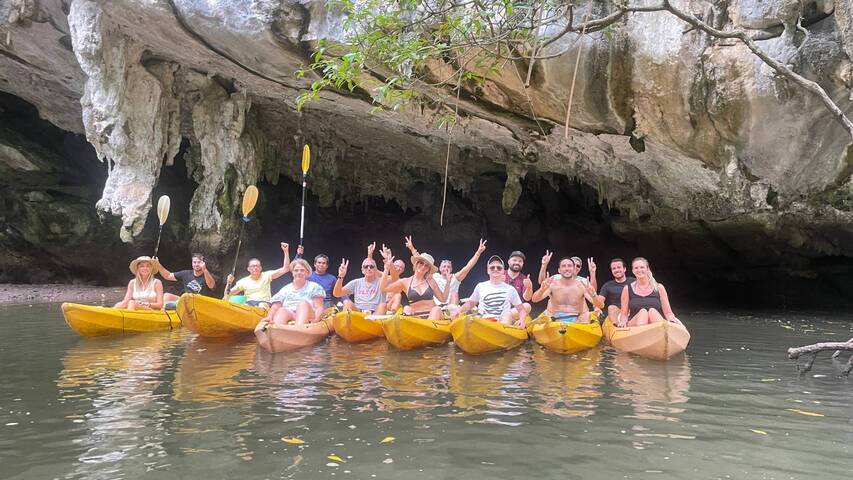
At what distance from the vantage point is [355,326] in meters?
6.50

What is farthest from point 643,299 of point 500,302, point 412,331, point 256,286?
point 256,286

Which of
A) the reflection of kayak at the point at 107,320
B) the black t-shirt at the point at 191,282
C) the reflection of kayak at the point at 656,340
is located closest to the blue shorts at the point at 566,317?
the reflection of kayak at the point at 656,340

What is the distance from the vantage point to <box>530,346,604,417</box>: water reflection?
12.4 ft

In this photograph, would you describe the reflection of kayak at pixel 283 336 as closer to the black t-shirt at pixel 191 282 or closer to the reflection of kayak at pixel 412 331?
the reflection of kayak at pixel 412 331

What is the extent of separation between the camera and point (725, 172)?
8.13m

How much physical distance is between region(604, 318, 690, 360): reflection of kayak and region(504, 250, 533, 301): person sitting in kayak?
5.47 feet

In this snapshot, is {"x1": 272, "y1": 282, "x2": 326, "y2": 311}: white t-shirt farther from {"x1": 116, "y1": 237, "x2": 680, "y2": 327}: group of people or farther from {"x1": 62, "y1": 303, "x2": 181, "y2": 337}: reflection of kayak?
{"x1": 62, "y1": 303, "x2": 181, "y2": 337}: reflection of kayak

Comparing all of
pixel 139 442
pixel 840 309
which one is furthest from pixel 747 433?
pixel 840 309

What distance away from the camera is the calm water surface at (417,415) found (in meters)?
2.77

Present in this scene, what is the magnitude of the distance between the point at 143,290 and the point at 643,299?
21.0ft

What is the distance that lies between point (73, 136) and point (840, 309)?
17920 mm

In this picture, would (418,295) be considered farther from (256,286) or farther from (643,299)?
(643,299)

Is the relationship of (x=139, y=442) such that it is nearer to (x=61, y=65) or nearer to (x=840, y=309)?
(x=61, y=65)

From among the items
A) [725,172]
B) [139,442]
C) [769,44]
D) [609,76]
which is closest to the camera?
[139,442]
